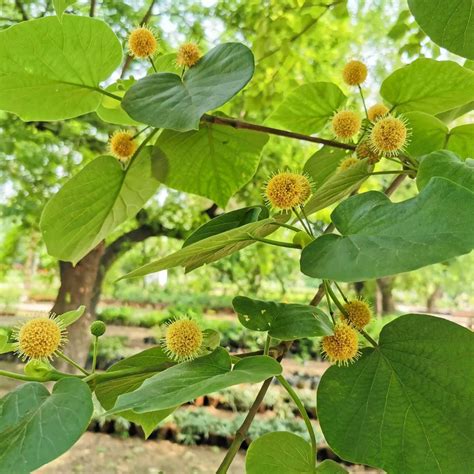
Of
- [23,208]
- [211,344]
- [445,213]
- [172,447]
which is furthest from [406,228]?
[172,447]

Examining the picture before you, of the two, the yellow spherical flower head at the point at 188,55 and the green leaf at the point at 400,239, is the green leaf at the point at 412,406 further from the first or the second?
the yellow spherical flower head at the point at 188,55

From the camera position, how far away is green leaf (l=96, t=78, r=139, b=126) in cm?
33

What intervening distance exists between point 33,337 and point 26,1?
281cm

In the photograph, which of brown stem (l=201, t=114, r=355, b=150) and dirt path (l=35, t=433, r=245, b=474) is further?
dirt path (l=35, t=433, r=245, b=474)

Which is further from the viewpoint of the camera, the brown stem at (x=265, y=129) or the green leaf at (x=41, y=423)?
the brown stem at (x=265, y=129)

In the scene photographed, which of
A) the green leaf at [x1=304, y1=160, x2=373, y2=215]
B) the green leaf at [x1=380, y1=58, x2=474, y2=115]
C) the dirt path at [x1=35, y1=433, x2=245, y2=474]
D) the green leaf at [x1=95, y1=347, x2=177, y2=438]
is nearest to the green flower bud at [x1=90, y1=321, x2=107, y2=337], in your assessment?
the green leaf at [x1=95, y1=347, x2=177, y2=438]

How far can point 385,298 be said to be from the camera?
Result: 6.95 metres

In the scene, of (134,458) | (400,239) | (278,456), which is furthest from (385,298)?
(400,239)

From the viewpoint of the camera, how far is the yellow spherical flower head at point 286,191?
0.25 metres

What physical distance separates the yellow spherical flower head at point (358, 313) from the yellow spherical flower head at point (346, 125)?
0.12m

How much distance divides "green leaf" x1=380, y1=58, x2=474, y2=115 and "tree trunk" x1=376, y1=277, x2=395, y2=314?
19.8ft

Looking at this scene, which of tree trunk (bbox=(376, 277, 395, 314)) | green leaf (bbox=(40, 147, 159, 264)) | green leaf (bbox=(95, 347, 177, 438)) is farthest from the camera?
tree trunk (bbox=(376, 277, 395, 314))

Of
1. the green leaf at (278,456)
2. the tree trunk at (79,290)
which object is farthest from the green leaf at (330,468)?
the tree trunk at (79,290)

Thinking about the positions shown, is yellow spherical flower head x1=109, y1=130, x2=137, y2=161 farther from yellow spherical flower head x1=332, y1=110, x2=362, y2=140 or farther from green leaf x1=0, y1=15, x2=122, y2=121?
yellow spherical flower head x1=332, y1=110, x2=362, y2=140
